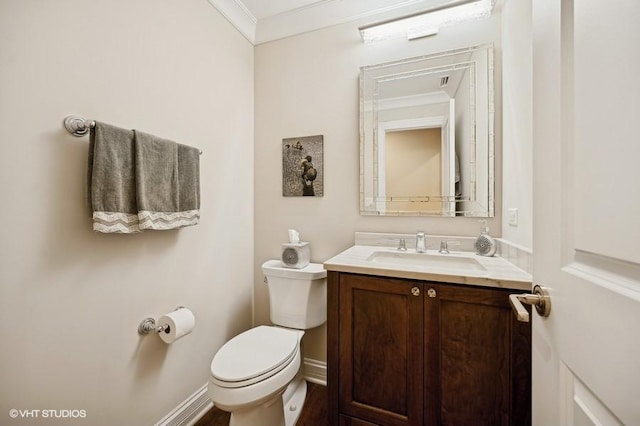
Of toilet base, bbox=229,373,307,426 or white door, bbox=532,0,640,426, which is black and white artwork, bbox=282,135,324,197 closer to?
toilet base, bbox=229,373,307,426

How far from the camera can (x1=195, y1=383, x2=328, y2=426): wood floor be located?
1411mm

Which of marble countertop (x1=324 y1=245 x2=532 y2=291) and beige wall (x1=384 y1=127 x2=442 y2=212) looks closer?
marble countertop (x1=324 y1=245 x2=532 y2=291)

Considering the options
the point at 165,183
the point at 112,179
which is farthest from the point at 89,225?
the point at 165,183

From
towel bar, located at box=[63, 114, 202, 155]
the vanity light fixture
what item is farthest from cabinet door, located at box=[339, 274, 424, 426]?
the vanity light fixture

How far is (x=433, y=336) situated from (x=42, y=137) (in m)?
1.61

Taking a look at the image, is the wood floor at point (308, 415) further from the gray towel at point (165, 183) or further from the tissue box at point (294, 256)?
the gray towel at point (165, 183)

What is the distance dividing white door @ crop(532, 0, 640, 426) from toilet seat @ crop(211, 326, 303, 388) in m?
0.93

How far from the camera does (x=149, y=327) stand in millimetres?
1171

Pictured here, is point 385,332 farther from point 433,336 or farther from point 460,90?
point 460,90

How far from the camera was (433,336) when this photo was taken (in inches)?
41.9

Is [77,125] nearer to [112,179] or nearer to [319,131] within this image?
[112,179]

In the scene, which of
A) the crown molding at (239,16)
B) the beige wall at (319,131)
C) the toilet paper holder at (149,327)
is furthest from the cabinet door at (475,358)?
the crown molding at (239,16)

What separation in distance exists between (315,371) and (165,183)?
5.01ft

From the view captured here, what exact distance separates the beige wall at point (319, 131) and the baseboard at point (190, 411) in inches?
23.0
